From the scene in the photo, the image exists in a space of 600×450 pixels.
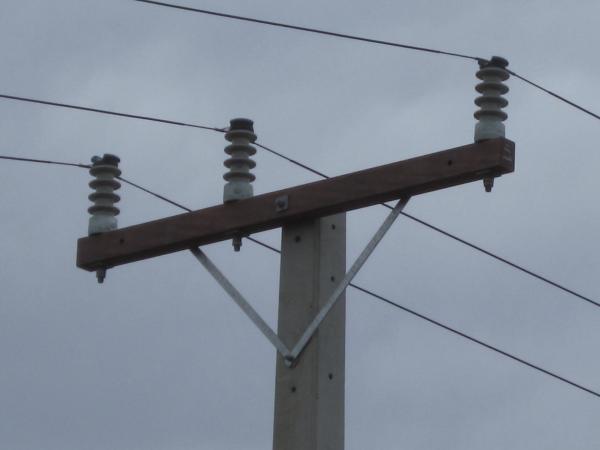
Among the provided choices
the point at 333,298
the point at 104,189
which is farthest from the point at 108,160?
the point at 333,298

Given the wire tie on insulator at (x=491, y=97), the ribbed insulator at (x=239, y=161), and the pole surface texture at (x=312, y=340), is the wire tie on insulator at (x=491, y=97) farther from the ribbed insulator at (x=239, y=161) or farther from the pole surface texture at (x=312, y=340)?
the ribbed insulator at (x=239, y=161)

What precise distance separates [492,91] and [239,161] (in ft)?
5.43

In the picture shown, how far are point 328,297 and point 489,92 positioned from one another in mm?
1405

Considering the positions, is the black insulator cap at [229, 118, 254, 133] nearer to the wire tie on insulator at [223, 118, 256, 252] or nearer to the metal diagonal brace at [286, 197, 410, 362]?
the wire tie on insulator at [223, 118, 256, 252]

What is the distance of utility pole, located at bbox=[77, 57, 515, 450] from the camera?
33.7 feet

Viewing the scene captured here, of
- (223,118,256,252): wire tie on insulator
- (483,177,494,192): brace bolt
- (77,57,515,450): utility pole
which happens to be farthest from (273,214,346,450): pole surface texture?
→ (483,177,494,192): brace bolt

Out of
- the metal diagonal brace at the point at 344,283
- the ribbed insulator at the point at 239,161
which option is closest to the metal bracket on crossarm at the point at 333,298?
the metal diagonal brace at the point at 344,283

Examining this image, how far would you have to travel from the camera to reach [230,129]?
11.4 metres

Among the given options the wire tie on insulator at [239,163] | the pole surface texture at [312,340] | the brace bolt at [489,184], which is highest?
the wire tie on insulator at [239,163]

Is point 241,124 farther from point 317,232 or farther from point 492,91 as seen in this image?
point 492,91

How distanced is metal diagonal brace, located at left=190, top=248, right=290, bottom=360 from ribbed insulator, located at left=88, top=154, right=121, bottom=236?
79cm

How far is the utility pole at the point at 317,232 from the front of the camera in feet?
33.7

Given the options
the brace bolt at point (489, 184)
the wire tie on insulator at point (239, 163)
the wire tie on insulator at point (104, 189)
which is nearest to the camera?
the brace bolt at point (489, 184)

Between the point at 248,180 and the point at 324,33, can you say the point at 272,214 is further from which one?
the point at 324,33
